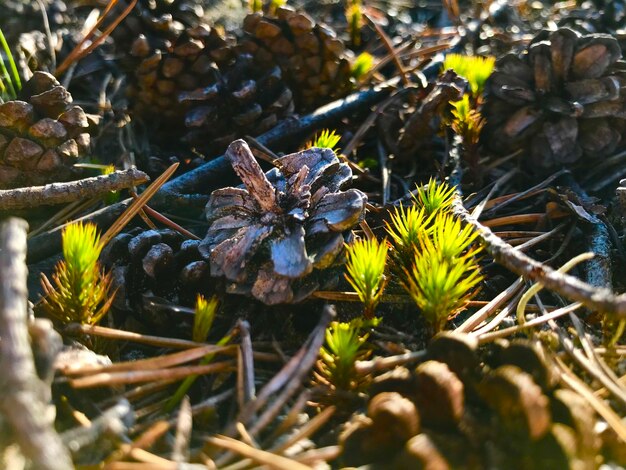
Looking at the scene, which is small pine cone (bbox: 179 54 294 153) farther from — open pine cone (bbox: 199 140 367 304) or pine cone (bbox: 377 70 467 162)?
open pine cone (bbox: 199 140 367 304)

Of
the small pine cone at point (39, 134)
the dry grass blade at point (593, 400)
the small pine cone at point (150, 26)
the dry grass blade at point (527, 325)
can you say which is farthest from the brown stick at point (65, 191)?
the dry grass blade at point (593, 400)

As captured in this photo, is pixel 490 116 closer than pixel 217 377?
No

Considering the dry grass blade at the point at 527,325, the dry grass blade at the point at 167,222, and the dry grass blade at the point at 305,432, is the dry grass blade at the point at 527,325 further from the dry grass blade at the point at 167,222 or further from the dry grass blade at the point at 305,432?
the dry grass blade at the point at 167,222

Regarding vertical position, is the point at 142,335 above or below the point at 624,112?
below

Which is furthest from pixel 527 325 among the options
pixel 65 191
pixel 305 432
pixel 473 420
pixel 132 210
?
pixel 65 191

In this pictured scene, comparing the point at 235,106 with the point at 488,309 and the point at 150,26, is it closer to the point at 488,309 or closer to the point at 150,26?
the point at 150,26

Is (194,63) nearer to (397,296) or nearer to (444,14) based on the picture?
(397,296)

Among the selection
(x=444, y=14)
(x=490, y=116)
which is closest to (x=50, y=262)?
(x=490, y=116)
